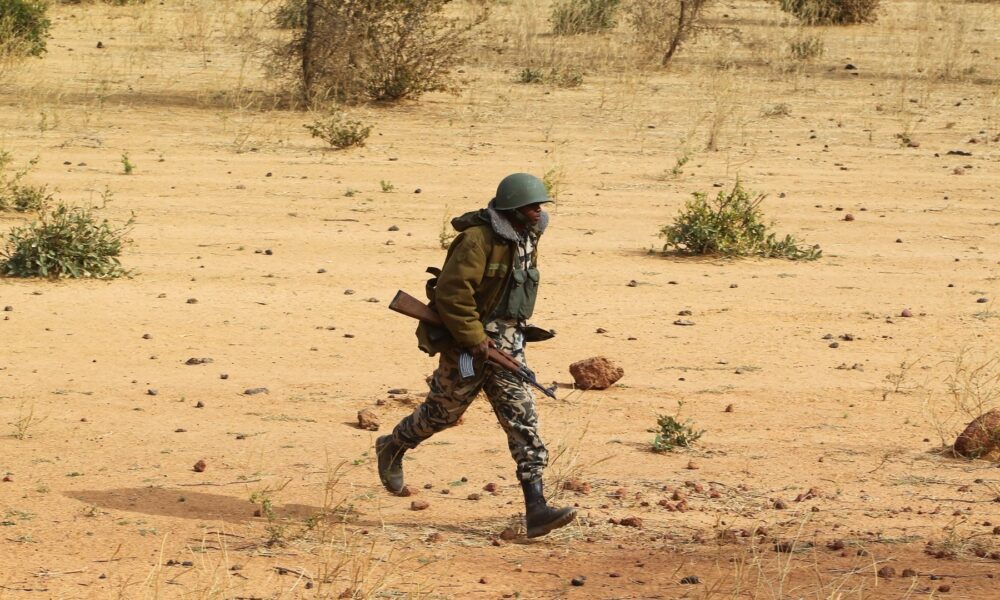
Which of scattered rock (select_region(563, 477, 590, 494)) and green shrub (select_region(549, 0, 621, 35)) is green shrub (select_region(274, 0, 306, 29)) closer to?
green shrub (select_region(549, 0, 621, 35))

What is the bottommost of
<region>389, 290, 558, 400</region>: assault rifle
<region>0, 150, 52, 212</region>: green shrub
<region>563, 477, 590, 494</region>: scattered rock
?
<region>563, 477, 590, 494</region>: scattered rock

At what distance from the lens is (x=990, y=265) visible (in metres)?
10.1

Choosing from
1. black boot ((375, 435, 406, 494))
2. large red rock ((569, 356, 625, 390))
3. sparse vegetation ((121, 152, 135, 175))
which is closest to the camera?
black boot ((375, 435, 406, 494))

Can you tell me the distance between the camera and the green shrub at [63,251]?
910cm

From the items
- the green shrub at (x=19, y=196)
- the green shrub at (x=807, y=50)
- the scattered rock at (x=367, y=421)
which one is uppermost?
the green shrub at (x=807, y=50)

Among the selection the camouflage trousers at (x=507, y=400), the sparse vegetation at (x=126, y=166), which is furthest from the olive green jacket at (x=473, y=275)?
the sparse vegetation at (x=126, y=166)

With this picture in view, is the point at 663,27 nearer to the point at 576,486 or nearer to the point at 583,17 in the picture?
the point at 583,17

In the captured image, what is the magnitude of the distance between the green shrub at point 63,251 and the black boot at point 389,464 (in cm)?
447

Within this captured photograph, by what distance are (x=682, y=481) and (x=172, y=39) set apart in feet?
53.5

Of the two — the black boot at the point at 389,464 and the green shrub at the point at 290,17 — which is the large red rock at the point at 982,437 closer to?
the black boot at the point at 389,464

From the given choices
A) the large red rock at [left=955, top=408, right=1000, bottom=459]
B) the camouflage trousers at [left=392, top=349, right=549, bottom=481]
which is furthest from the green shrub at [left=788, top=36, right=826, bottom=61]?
the camouflage trousers at [left=392, top=349, right=549, bottom=481]

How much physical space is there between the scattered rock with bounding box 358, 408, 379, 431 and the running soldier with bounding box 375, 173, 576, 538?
132 centimetres

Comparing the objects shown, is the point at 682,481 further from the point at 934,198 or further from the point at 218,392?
the point at 934,198

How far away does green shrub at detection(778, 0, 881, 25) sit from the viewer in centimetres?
2239
